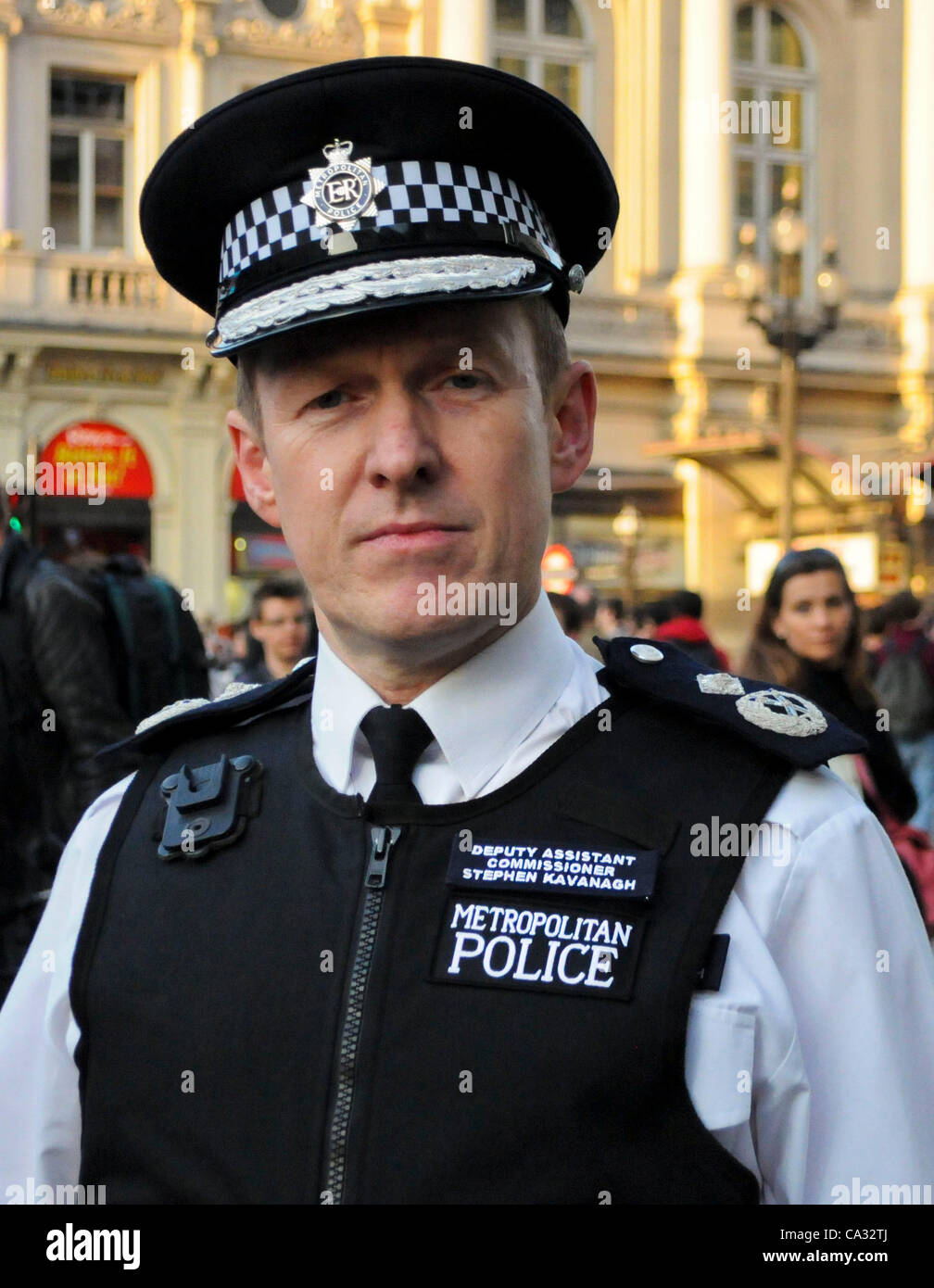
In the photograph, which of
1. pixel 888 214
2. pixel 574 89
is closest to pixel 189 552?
pixel 574 89

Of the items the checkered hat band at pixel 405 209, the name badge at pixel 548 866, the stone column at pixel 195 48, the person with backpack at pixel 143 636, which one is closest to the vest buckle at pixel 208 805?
the name badge at pixel 548 866

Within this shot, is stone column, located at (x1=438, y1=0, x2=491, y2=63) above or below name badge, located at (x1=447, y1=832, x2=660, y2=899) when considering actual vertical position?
above

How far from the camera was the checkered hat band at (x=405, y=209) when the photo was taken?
160 centimetres

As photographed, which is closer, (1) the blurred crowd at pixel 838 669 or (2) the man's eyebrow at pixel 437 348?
(2) the man's eyebrow at pixel 437 348

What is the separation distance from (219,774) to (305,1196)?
0.44 m

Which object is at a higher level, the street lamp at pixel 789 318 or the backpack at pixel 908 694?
the street lamp at pixel 789 318

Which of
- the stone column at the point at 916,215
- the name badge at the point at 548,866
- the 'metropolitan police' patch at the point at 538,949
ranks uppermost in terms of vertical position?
the stone column at the point at 916,215

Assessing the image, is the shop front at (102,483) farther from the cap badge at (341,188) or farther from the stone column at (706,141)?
the cap badge at (341,188)

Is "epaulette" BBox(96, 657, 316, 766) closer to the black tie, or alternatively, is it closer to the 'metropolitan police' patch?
the black tie

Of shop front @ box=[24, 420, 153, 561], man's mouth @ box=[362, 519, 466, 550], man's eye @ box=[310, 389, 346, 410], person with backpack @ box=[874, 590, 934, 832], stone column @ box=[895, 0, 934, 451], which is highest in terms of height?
stone column @ box=[895, 0, 934, 451]

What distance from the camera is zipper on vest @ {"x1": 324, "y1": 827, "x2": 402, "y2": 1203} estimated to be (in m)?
1.43

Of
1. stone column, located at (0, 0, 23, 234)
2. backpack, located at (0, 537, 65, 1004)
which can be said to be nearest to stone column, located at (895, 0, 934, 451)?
stone column, located at (0, 0, 23, 234)

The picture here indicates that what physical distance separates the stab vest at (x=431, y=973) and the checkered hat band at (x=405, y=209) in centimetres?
45
